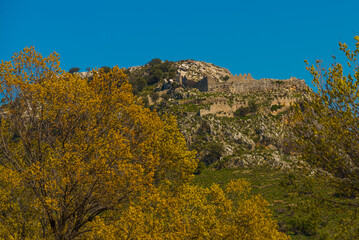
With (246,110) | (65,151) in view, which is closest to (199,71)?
(246,110)

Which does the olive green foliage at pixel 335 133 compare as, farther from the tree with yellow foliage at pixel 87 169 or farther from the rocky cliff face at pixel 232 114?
the rocky cliff face at pixel 232 114

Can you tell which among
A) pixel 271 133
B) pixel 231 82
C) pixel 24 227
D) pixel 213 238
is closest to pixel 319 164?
pixel 213 238

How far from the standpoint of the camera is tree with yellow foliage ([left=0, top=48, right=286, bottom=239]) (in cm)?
1544

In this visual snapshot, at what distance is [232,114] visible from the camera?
109000mm

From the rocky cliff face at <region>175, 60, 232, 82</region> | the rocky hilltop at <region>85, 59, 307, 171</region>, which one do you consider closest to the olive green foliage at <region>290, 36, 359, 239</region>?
the rocky hilltop at <region>85, 59, 307, 171</region>

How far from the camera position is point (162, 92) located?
486 feet

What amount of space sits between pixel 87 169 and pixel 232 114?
3817 inches

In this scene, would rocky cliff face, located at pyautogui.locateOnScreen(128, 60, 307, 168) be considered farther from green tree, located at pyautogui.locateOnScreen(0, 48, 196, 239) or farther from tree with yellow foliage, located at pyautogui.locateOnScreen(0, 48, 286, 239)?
green tree, located at pyautogui.locateOnScreen(0, 48, 196, 239)

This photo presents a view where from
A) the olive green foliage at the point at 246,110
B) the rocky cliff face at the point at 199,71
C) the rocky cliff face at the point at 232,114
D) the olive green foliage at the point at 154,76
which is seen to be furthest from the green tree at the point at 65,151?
the olive green foliage at the point at 154,76

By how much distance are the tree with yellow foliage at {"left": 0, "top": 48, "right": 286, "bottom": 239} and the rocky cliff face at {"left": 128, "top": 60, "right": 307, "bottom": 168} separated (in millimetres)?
41865

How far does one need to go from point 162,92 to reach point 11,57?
427 feet

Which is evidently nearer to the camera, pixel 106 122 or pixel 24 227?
pixel 24 227

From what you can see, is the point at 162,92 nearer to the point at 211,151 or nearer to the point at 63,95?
the point at 211,151

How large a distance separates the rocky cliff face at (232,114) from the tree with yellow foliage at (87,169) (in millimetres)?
41865
